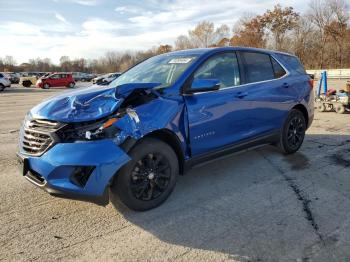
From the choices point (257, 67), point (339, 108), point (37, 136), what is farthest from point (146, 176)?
point (339, 108)

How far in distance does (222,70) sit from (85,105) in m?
1.99

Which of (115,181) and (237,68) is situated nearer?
(115,181)

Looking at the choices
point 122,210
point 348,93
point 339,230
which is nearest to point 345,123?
point 348,93

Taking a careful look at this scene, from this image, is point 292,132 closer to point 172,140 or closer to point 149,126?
point 172,140

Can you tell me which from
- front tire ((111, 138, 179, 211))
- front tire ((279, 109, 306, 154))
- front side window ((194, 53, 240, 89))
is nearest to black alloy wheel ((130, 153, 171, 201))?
front tire ((111, 138, 179, 211))

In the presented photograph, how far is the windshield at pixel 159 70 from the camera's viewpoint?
4219mm

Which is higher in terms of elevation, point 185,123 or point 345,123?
point 185,123

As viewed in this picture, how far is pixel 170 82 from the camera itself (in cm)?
404

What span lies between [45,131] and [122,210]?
119cm

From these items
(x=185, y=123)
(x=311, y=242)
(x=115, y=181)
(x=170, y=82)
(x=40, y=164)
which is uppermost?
(x=170, y=82)

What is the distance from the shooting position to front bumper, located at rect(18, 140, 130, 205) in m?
3.17

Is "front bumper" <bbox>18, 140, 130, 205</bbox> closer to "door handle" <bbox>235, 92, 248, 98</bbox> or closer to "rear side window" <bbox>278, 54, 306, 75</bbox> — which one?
"door handle" <bbox>235, 92, 248, 98</bbox>

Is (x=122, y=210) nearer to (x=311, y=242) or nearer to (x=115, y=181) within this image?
(x=115, y=181)

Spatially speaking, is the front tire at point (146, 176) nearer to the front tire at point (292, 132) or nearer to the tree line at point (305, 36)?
the front tire at point (292, 132)
